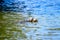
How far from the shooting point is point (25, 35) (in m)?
11.3

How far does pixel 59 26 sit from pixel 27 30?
188 centimetres

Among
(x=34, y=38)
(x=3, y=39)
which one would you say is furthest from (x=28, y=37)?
(x=3, y=39)

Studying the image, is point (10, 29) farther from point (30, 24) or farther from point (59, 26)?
point (59, 26)

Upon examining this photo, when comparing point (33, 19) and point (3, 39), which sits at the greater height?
point (33, 19)

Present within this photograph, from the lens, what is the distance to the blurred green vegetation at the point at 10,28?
11047 mm

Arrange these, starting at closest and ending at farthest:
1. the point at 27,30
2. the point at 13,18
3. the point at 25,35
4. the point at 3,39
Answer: the point at 3,39
the point at 25,35
the point at 27,30
the point at 13,18

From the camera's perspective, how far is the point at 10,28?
12500 mm

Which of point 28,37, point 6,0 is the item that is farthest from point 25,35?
point 6,0

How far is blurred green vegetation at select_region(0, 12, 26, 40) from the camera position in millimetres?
11047

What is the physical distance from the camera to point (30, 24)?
44.4ft

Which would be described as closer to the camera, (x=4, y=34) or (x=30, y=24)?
(x=4, y=34)

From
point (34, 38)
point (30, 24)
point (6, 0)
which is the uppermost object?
point (6, 0)

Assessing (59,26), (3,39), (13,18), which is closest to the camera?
(3,39)

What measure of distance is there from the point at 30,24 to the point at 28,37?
2602 millimetres
